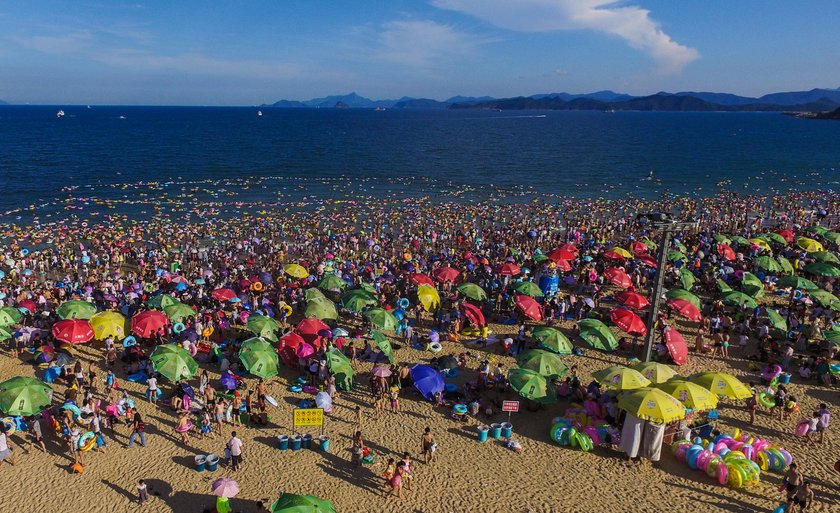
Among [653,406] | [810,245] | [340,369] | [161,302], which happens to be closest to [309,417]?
[340,369]

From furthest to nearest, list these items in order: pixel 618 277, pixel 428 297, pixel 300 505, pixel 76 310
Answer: pixel 618 277
pixel 428 297
pixel 76 310
pixel 300 505

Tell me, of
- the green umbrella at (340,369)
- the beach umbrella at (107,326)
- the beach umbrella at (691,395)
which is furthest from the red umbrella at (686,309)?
the beach umbrella at (107,326)

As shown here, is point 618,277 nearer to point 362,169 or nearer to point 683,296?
point 683,296

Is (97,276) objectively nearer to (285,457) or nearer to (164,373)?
(164,373)

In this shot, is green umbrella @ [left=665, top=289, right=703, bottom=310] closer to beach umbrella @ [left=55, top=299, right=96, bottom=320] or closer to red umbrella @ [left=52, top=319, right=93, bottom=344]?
red umbrella @ [left=52, top=319, right=93, bottom=344]

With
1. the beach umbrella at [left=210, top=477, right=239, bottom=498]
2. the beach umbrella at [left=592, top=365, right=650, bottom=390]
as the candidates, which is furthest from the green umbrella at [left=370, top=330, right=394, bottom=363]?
the beach umbrella at [left=210, top=477, right=239, bottom=498]

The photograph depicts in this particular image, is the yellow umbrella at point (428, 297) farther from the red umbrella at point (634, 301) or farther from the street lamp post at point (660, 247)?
the street lamp post at point (660, 247)

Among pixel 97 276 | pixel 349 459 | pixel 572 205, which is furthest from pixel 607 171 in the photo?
pixel 349 459
